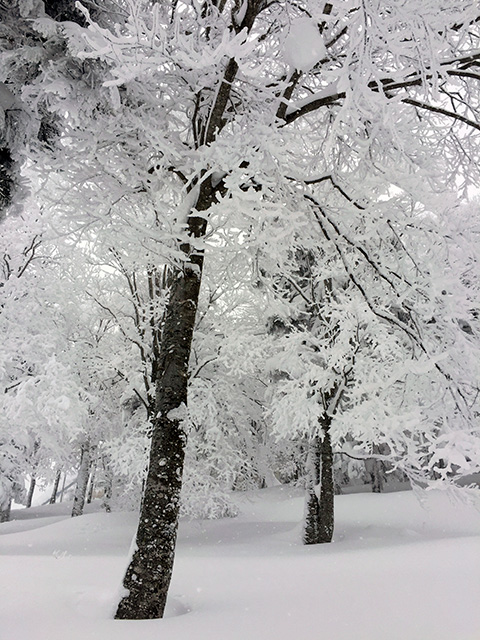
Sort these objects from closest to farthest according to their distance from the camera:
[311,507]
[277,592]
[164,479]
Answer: [164,479] < [277,592] < [311,507]

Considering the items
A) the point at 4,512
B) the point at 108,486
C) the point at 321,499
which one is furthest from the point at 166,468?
the point at 4,512

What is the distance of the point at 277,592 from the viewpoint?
4863mm

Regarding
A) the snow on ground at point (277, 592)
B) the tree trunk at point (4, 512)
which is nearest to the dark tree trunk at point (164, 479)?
the snow on ground at point (277, 592)

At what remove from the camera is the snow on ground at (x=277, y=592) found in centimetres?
346

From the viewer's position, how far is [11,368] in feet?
39.9

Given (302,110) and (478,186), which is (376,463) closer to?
(478,186)

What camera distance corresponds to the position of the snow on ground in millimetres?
3461

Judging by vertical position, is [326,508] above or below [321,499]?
below

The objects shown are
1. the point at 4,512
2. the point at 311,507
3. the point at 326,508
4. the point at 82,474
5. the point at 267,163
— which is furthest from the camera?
the point at 4,512

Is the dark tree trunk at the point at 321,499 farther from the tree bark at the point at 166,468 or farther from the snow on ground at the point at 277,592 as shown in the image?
the tree bark at the point at 166,468

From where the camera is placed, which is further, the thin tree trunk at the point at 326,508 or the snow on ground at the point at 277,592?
the thin tree trunk at the point at 326,508

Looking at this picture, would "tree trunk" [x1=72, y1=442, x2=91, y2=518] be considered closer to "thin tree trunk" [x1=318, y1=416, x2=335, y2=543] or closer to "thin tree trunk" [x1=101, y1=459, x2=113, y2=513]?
"thin tree trunk" [x1=101, y1=459, x2=113, y2=513]

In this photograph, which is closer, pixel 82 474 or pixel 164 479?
pixel 164 479

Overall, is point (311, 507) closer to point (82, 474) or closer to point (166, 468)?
point (166, 468)
